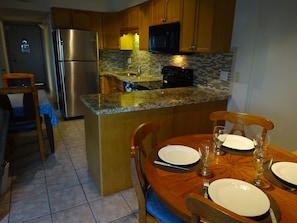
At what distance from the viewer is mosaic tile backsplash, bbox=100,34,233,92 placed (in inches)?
104

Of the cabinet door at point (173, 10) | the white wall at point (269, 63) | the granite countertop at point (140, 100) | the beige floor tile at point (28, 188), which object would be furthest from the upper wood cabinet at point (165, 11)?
the beige floor tile at point (28, 188)

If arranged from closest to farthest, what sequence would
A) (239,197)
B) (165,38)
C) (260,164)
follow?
(239,197), (260,164), (165,38)

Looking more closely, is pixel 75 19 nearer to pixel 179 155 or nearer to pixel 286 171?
pixel 179 155

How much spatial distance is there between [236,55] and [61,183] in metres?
2.43

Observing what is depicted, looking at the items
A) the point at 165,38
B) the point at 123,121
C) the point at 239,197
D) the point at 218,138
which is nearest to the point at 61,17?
the point at 165,38

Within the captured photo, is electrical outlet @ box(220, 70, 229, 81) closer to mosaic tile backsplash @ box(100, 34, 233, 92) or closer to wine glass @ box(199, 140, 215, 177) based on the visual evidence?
mosaic tile backsplash @ box(100, 34, 233, 92)

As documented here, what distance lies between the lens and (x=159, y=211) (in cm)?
123

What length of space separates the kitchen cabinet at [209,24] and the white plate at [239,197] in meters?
1.70

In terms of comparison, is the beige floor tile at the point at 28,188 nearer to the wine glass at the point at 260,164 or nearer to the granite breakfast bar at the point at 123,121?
the granite breakfast bar at the point at 123,121

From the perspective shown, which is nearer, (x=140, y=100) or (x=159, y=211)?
(x=159, y=211)

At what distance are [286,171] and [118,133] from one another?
1314 mm

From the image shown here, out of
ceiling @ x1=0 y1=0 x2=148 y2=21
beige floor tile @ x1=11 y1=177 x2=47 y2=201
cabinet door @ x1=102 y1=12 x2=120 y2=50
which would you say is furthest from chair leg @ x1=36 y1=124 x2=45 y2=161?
ceiling @ x1=0 y1=0 x2=148 y2=21

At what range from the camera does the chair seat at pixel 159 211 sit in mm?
1174

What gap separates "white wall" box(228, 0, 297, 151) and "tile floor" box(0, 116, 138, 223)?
1671 millimetres
